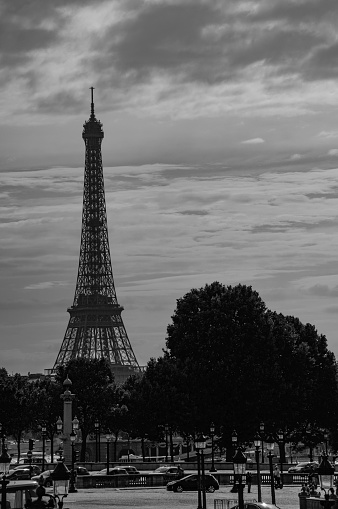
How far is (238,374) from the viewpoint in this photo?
99.6 m

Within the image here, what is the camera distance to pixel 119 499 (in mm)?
70938

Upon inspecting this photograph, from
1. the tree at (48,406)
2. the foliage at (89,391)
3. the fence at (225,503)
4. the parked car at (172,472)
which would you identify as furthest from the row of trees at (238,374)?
the fence at (225,503)

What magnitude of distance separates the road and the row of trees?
17.5 metres

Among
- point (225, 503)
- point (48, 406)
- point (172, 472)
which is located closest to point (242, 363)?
point (172, 472)

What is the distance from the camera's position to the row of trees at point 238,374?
3883 inches

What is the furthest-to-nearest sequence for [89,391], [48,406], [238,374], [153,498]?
[48,406] → [89,391] → [238,374] → [153,498]

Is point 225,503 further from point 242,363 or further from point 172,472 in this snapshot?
point 242,363

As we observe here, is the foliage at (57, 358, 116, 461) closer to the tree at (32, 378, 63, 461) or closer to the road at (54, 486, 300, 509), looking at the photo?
A: the tree at (32, 378, 63, 461)

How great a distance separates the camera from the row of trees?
98.6 metres

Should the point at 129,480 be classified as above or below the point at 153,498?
above

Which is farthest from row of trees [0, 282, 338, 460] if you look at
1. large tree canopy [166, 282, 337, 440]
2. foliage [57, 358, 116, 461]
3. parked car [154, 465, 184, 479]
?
foliage [57, 358, 116, 461]

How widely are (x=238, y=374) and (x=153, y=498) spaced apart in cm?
2976

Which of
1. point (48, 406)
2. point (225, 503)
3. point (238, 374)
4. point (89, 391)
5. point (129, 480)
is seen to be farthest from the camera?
point (48, 406)

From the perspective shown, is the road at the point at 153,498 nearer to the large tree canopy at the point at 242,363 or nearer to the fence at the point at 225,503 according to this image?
the fence at the point at 225,503
